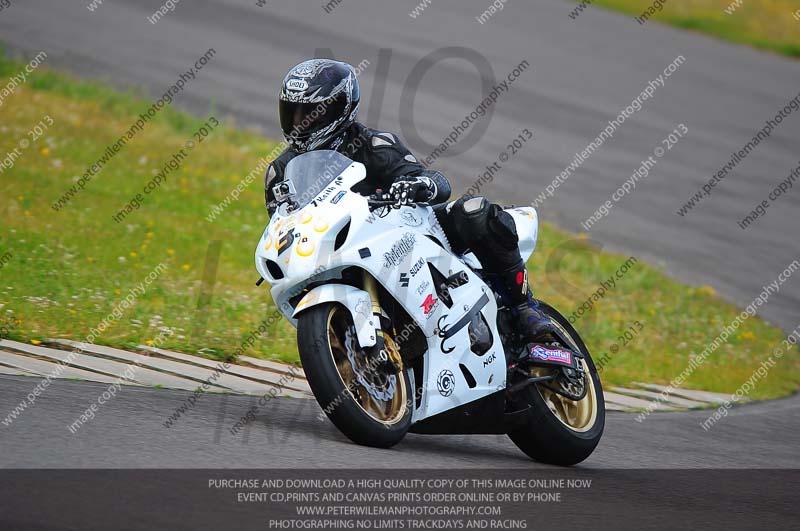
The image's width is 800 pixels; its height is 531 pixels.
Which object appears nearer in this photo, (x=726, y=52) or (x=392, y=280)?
(x=392, y=280)

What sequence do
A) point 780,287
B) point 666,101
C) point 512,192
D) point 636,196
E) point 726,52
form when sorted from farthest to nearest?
1. point 726,52
2. point 666,101
3. point 636,196
4. point 512,192
5. point 780,287

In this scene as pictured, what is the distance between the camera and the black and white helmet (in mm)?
5707

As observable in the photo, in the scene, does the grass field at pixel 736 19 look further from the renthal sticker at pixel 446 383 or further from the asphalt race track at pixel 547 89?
the renthal sticker at pixel 446 383

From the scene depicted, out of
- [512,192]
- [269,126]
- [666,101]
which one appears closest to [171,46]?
[269,126]

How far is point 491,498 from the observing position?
504cm

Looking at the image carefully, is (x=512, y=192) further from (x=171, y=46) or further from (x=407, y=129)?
(x=171, y=46)

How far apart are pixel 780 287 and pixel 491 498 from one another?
8.69 m

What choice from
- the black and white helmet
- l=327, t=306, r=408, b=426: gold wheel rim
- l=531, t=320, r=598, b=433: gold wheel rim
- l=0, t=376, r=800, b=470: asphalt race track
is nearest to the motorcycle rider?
the black and white helmet

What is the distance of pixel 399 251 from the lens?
223 inches

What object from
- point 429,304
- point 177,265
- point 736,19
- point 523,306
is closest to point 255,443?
point 429,304

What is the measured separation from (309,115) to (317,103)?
8 cm

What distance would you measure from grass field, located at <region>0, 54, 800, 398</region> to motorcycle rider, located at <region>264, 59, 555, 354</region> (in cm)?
216

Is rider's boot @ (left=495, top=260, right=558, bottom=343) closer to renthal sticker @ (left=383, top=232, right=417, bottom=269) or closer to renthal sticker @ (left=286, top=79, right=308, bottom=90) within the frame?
renthal sticker @ (left=383, top=232, right=417, bottom=269)

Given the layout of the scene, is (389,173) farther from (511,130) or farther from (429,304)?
(511,130)
